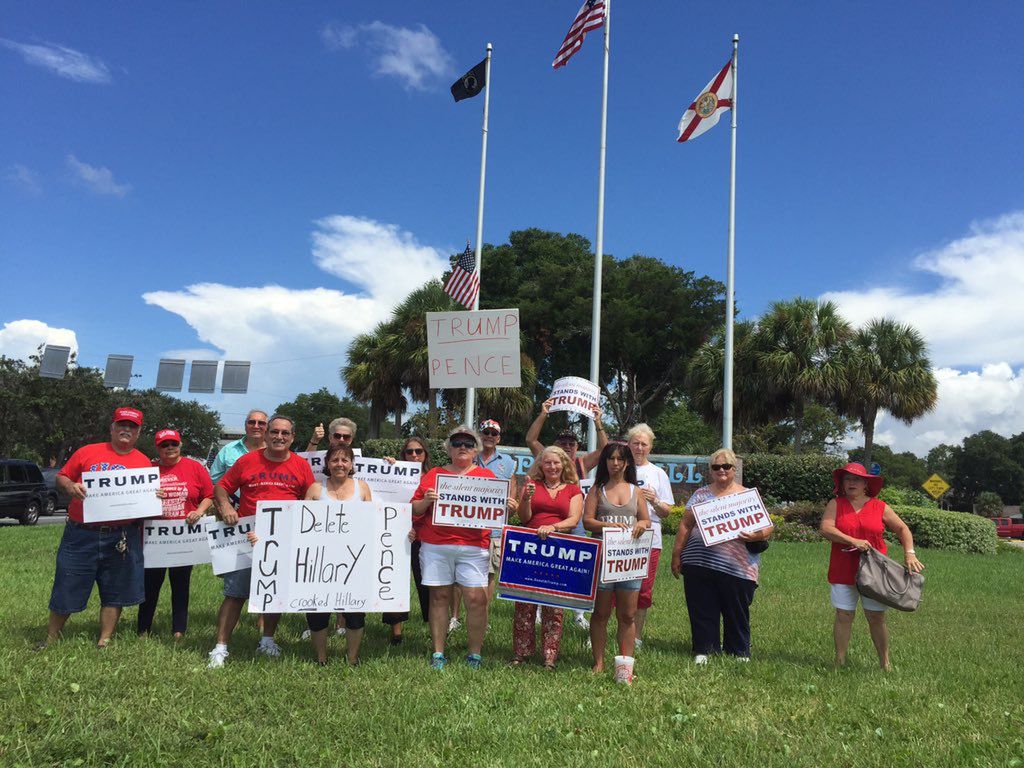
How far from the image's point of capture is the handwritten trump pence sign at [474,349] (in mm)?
9164

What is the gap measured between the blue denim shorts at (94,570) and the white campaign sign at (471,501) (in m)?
2.58

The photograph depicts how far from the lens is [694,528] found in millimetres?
7246

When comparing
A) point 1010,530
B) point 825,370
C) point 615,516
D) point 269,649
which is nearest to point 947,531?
point 825,370

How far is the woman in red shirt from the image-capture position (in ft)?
21.3

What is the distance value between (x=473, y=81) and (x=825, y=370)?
52.0 ft

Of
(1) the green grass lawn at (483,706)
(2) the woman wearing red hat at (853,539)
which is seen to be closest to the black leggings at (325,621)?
(1) the green grass lawn at (483,706)

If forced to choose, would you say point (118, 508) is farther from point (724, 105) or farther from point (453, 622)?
point (724, 105)

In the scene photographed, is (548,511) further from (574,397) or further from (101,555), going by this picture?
(101,555)

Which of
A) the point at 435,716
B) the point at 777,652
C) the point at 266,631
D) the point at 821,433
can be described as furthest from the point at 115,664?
the point at 821,433

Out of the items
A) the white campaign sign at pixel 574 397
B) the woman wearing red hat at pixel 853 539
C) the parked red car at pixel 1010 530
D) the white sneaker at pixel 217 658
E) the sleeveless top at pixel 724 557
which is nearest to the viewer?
the white sneaker at pixel 217 658

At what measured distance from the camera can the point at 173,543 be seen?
22.2 ft

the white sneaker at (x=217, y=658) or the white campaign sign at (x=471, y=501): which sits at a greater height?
the white campaign sign at (x=471, y=501)

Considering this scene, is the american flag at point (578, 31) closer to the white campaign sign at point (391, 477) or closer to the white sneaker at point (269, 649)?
the white campaign sign at point (391, 477)

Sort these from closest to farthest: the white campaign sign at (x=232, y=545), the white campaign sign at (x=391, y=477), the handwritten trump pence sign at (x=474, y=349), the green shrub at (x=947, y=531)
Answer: the white campaign sign at (x=232, y=545) → the white campaign sign at (x=391, y=477) → the handwritten trump pence sign at (x=474, y=349) → the green shrub at (x=947, y=531)
